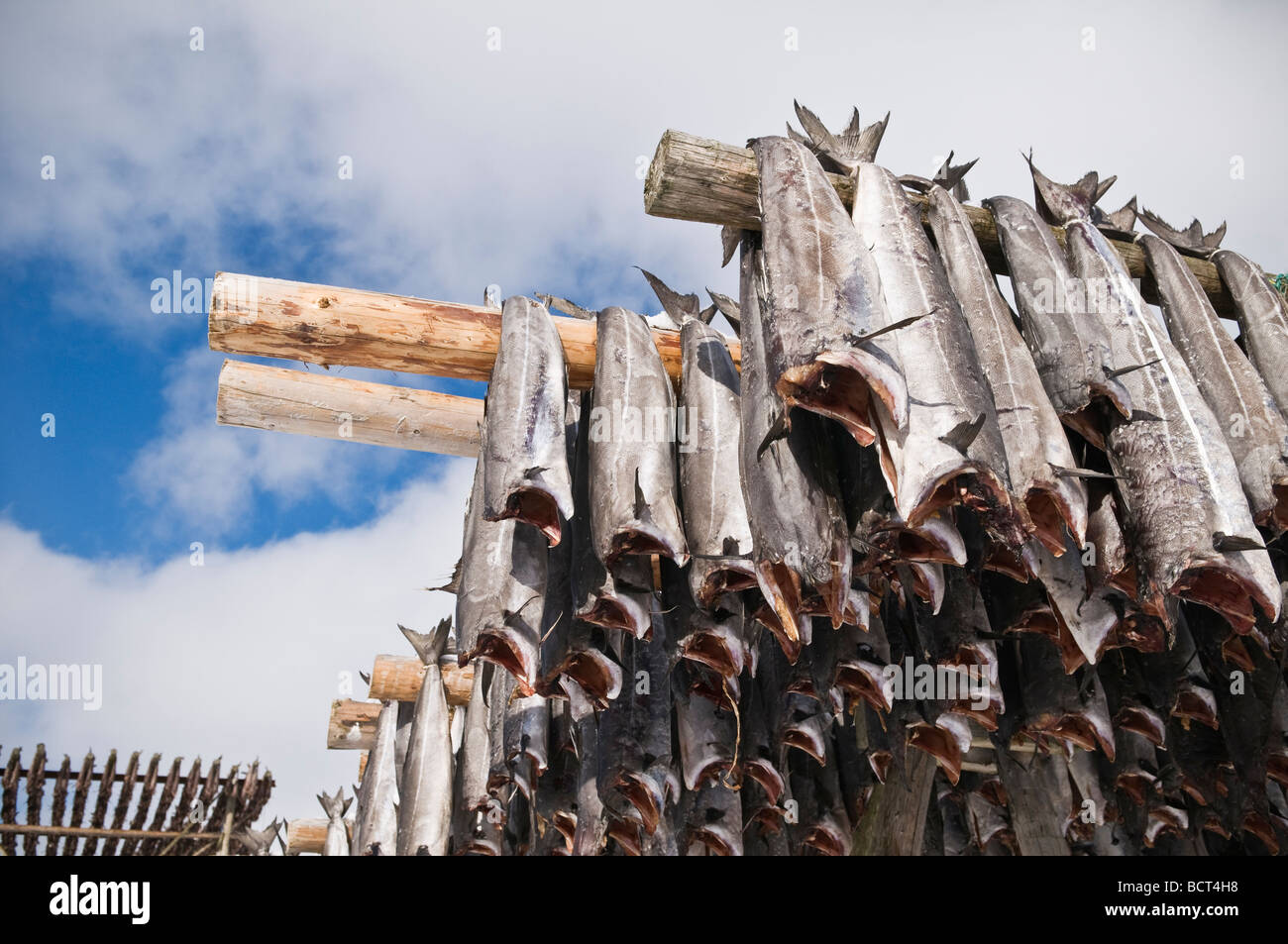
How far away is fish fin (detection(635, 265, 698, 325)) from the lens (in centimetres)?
362

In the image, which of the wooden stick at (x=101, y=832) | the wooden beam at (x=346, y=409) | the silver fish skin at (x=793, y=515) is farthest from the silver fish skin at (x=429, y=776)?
the wooden stick at (x=101, y=832)

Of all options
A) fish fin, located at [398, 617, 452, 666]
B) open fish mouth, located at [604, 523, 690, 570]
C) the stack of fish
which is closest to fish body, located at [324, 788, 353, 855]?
fish fin, located at [398, 617, 452, 666]

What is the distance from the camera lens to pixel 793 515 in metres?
2.35

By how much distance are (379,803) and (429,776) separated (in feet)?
4.08

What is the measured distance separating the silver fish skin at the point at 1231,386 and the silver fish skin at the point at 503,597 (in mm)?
2263

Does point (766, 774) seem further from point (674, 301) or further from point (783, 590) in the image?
point (674, 301)

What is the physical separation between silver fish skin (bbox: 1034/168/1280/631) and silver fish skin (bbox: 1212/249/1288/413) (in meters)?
Result: 0.61

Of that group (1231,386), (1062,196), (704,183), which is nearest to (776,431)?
(704,183)

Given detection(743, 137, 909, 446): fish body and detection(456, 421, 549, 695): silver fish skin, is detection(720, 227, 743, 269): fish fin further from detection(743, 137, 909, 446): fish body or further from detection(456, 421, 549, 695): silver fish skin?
detection(456, 421, 549, 695): silver fish skin

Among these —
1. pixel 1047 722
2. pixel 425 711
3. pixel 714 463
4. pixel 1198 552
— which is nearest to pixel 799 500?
pixel 714 463

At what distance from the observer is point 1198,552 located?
2297mm

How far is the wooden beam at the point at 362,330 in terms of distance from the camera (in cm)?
310
